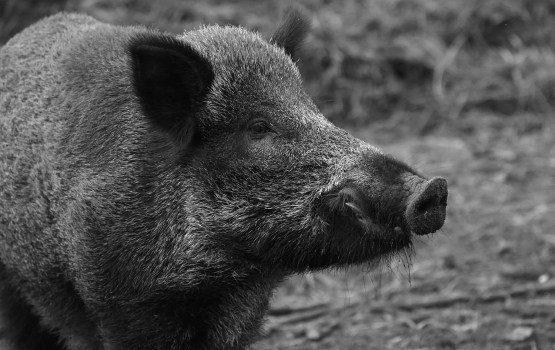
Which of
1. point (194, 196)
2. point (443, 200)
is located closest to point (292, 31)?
point (194, 196)

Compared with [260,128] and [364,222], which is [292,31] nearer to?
[260,128]

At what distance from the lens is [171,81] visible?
4.36 metres

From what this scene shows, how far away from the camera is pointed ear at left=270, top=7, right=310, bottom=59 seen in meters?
5.04

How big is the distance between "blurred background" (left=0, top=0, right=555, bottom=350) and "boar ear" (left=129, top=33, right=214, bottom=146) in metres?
1.09

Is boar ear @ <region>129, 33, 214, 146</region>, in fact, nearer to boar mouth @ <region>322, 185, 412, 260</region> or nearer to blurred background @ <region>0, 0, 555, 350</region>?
boar mouth @ <region>322, 185, 412, 260</region>

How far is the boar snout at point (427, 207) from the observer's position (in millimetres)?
3768

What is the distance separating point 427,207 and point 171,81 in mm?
1360

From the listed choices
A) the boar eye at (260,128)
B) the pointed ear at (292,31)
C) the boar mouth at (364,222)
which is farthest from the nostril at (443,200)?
the pointed ear at (292,31)

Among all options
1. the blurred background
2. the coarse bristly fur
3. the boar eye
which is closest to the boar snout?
the coarse bristly fur

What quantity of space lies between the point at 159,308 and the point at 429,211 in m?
1.38

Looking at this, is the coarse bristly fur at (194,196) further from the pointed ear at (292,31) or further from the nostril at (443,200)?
the pointed ear at (292,31)

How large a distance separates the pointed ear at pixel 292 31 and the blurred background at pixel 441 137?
39 cm

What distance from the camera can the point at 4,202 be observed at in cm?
497

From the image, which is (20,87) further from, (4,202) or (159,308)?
(159,308)
